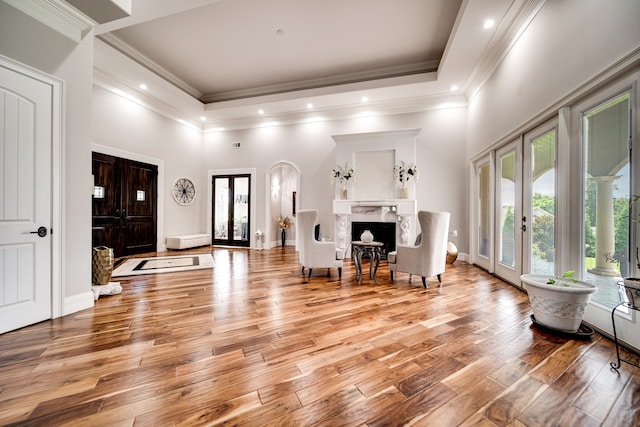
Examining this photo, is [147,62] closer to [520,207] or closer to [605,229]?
[520,207]

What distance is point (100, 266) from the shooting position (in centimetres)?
328

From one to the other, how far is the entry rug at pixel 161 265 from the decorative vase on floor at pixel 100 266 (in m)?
0.97

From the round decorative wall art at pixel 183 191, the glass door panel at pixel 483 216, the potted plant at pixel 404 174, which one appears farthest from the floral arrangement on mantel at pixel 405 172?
the round decorative wall art at pixel 183 191

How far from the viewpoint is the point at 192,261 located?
17.7 feet

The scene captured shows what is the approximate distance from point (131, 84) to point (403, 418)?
7345 millimetres

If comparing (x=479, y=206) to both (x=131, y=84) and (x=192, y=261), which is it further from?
(x=131, y=84)

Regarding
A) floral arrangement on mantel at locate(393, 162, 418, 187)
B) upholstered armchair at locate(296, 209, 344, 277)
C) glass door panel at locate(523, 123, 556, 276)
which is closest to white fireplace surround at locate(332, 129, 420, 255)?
floral arrangement on mantel at locate(393, 162, 418, 187)

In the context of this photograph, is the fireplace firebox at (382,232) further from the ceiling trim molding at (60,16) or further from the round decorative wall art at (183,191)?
the ceiling trim molding at (60,16)

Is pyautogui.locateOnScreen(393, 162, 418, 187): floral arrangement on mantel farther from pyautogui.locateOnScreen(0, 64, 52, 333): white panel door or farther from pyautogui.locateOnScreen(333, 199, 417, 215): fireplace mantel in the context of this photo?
pyautogui.locateOnScreen(0, 64, 52, 333): white panel door

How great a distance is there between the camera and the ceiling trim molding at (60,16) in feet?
7.85

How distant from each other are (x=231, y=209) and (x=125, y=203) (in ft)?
8.61

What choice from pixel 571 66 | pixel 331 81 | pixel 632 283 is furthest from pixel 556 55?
pixel 331 81

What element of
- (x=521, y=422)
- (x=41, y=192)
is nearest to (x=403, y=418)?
(x=521, y=422)

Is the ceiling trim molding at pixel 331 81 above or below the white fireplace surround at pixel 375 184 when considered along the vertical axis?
above
